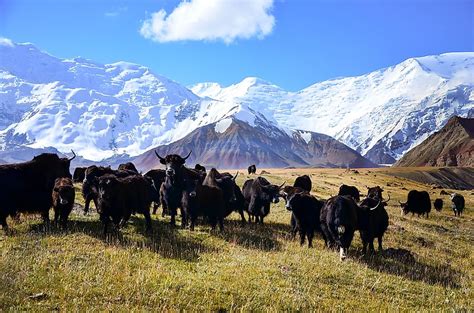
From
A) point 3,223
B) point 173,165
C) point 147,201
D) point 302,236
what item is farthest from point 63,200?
point 302,236

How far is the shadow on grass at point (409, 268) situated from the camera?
39.6 feet

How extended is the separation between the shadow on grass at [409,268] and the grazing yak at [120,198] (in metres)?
6.40

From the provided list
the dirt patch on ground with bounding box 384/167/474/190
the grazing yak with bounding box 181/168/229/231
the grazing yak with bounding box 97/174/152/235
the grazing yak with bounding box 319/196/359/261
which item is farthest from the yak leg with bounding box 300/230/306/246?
the dirt patch on ground with bounding box 384/167/474/190

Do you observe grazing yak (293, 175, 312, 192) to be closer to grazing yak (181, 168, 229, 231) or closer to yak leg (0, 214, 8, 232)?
grazing yak (181, 168, 229, 231)

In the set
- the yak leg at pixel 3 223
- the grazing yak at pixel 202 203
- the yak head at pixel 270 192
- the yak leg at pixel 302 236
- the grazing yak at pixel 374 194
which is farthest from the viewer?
the grazing yak at pixel 374 194

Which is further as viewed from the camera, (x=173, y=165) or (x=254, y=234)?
(x=173, y=165)

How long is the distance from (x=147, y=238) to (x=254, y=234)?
3.83m

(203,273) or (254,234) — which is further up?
(254,234)

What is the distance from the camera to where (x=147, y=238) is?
12.6 metres

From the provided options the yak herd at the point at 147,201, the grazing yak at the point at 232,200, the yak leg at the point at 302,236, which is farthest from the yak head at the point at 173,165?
the yak leg at the point at 302,236

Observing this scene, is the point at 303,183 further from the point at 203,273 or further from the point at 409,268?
the point at 203,273

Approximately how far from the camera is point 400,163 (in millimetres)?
188125

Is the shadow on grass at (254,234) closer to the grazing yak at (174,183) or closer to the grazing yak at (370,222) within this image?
the grazing yak at (174,183)

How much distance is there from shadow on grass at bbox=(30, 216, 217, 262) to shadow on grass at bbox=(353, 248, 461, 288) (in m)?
4.56
